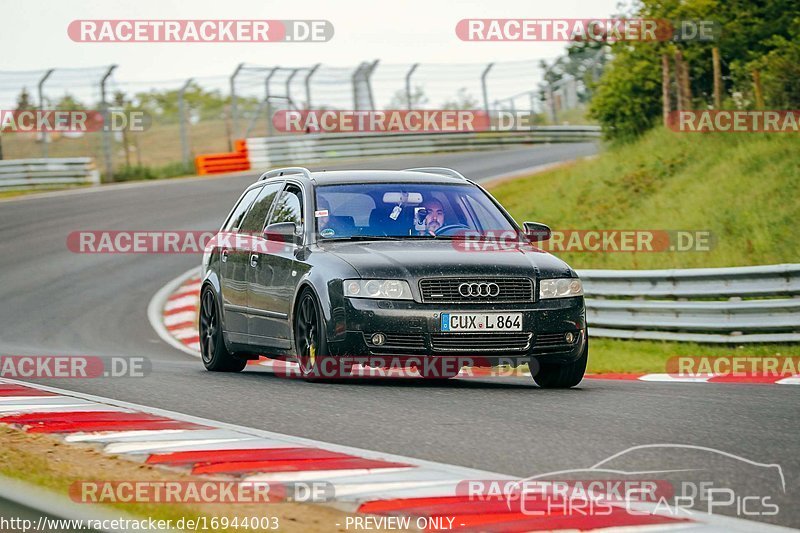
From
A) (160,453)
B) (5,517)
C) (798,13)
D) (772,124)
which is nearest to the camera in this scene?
(5,517)

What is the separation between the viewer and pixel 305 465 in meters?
5.80

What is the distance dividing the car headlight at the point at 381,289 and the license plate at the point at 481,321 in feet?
1.05

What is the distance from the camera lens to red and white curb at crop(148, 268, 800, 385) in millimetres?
11344

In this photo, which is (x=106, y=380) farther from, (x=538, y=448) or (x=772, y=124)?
(x=772, y=124)

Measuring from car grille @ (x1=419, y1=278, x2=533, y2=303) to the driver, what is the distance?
1107mm

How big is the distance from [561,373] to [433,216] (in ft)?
5.29

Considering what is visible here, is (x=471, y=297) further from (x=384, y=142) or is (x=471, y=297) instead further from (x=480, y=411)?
(x=384, y=142)

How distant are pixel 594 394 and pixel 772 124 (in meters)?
12.6

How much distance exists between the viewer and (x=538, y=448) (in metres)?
6.42

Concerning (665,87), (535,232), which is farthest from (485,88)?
(535,232)

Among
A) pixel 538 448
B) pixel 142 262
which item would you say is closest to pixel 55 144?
pixel 142 262

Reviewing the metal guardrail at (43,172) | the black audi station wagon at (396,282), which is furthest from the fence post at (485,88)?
the black audi station wagon at (396,282)
